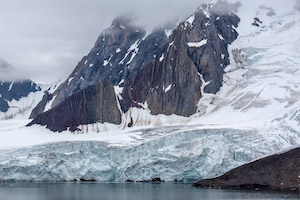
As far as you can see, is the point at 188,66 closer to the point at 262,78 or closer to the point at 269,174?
the point at 262,78

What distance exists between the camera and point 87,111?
144 metres

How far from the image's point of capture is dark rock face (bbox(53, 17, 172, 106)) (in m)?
176

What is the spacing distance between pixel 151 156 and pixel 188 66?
1942 inches

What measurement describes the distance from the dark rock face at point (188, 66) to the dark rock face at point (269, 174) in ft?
176

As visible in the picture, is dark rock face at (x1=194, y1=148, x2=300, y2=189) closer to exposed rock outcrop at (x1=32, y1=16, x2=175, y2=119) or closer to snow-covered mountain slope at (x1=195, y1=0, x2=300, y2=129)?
snow-covered mountain slope at (x1=195, y1=0, x2=300, y2=129)

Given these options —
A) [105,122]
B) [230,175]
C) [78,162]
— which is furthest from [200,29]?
[230,175]

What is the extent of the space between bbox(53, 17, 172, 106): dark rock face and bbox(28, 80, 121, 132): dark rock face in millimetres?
27609

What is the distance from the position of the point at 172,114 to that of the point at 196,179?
46333mm

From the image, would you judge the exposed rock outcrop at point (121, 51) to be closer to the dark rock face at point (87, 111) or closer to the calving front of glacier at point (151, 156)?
the dark rock face at point (87, 111)

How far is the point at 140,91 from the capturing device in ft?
472

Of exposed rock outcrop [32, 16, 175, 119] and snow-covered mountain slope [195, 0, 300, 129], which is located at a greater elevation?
exposed rock outcrop [32, 16, 175, 119]

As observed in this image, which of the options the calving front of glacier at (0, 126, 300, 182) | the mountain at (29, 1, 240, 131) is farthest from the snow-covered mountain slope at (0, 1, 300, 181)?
the mountain at (29, 1, 240, 131)

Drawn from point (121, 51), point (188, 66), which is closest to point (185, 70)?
point (188, 66)

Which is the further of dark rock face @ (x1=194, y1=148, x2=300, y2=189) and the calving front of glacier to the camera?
the calving front of glacier
